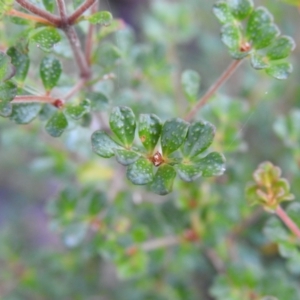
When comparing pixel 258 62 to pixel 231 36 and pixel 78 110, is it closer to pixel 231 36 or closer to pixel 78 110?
pixel 231 36

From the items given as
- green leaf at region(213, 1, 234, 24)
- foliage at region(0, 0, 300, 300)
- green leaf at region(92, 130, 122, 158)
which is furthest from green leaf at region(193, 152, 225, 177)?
green leaf at region(213, 1, 234, 24)

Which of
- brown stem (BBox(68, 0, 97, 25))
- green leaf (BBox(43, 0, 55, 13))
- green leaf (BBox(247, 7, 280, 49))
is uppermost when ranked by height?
green leaf (BBox(247, 7, 280, 49))

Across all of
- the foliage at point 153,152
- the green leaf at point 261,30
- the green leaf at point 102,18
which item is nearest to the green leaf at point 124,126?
the foliage at point 153,152

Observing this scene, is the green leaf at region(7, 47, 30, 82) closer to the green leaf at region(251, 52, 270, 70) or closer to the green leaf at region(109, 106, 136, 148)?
the green leaf at region(109, 106, 136, 148)

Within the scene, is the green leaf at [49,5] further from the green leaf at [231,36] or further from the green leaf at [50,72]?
the green leaf at [231,36]

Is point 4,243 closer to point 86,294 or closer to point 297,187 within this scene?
point 86,294

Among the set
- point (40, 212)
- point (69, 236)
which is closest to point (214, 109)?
point (69, 236)
